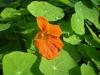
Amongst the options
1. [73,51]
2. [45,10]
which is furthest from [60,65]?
[45,10]

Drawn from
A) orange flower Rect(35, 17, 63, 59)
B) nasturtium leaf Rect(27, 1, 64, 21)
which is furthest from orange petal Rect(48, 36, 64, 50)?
nasturtium leaf Rect(27, 1, 64, 21)

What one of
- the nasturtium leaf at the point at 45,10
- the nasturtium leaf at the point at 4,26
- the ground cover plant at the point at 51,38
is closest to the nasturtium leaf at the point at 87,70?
the ground cover plant at the point at 51,38

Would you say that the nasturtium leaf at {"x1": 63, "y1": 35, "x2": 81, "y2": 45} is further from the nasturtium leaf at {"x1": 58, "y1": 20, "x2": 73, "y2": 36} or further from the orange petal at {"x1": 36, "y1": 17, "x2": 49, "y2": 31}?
the orange petal at {"x1": 36, "y1": 17, "x2": 49, "y2": 31}

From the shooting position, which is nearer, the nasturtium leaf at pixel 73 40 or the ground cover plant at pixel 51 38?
the ground cover plant at pixel 51 38

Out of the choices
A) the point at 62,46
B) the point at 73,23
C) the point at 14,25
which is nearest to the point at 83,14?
the point at 73,23

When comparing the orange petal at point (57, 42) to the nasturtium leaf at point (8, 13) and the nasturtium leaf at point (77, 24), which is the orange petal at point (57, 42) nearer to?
the nasturtium leaf at point (77, 24)

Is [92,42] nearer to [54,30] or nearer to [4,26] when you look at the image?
[54,30]

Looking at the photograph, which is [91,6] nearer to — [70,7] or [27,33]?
[70,7]
